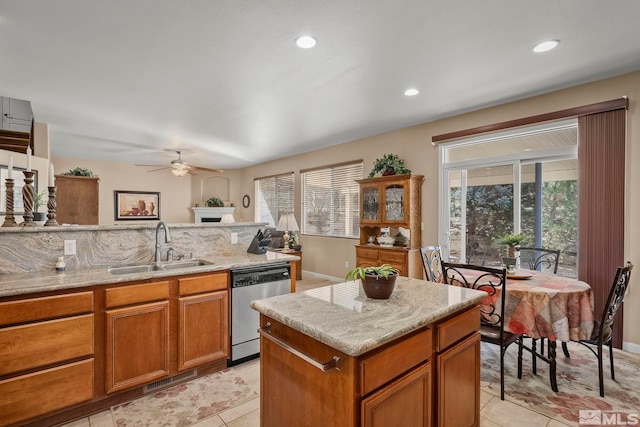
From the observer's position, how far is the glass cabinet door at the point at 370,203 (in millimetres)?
5012

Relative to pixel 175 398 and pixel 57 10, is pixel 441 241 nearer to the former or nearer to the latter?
pixel 175 398

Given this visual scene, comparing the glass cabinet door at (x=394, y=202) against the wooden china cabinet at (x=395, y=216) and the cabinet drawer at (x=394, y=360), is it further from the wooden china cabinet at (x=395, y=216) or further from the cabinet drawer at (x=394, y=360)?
the cabinet drawer at (x=394, y=360)

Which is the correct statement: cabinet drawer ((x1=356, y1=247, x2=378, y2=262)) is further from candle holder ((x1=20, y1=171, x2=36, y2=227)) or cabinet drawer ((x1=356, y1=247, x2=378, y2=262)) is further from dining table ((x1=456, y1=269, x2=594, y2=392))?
candle holder ((x1=20, y1=171, x2=36, y2=227))

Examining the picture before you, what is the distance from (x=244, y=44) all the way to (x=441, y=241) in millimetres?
3569

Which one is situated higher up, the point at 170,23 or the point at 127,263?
the point at 170,23

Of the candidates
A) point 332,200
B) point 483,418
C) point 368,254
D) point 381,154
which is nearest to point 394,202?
point 368,254

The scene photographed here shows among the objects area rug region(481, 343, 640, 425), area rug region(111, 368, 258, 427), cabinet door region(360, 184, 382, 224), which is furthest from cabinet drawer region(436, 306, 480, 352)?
cabinet door region(360, 184, 382, 224)

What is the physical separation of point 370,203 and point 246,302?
2898mm

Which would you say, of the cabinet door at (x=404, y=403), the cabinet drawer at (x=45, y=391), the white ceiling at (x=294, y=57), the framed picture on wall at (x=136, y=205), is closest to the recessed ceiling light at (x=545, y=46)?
the white ceiling at (x=294, y=57)

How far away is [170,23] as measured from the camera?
2307mm

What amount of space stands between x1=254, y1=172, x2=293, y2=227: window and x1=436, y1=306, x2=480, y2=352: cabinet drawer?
5956 millimetres

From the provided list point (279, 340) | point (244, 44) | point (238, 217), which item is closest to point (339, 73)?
point (244, 44)

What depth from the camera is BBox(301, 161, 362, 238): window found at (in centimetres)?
607

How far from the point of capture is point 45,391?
76.9 inches
